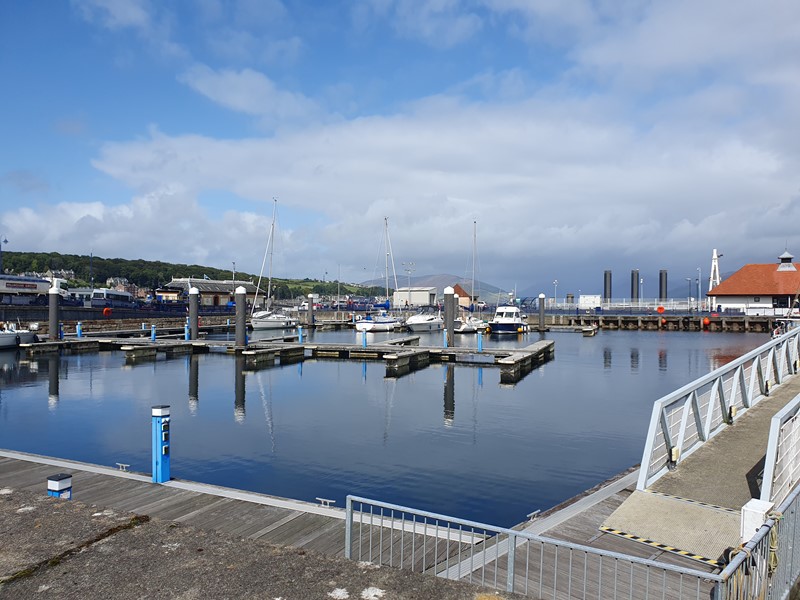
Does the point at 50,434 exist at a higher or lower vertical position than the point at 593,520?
lower

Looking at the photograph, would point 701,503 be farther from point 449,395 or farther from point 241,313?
point 241,313

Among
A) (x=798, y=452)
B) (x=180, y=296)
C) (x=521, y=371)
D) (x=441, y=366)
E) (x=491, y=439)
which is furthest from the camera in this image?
(x=180, y=296)

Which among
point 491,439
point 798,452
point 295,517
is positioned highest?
point 798,452

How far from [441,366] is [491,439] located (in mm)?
19127

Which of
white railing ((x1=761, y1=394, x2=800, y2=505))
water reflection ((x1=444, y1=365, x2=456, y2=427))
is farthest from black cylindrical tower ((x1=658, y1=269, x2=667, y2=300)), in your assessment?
white railing ((x1=761, y1=394, x2=800, y2=505))

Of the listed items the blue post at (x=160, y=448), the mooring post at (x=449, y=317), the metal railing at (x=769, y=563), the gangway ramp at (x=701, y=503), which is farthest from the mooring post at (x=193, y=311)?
the metal railing at (x=769, y=563)

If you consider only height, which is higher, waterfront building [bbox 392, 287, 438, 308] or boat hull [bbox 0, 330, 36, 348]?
waterfront building [bbox 392, 287, 438, 308]

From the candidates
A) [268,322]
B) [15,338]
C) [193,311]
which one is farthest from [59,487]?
[268,322]

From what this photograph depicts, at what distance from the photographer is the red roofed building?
76062mm

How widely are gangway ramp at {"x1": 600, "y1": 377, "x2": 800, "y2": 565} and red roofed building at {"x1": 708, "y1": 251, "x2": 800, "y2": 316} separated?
75.8m

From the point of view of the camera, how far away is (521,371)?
113 feet

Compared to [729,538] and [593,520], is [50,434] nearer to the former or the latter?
[593,520]

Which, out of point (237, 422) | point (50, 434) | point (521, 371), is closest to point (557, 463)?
point (237, 422)

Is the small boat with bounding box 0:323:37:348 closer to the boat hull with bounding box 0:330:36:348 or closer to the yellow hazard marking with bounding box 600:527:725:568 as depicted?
the boat hull with bounding box 0:330:36:348
